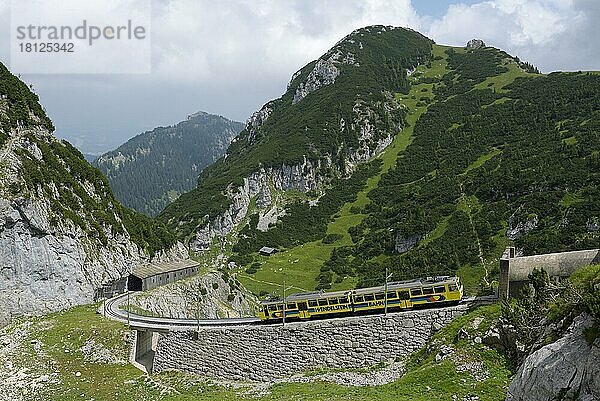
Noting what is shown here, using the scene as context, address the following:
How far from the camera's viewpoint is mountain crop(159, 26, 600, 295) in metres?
106

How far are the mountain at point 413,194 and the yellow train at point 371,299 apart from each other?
47.1 meters

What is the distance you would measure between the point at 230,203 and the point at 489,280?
293 feet

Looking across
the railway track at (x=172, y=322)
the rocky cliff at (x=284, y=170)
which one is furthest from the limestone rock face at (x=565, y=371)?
the rocky cliff at (x=284, y=170)

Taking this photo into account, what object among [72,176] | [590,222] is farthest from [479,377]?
[590,222]

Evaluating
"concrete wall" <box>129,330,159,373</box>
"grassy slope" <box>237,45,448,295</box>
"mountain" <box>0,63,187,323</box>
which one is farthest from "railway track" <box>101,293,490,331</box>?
"grassy slope" <box>237,45,448,295</box>

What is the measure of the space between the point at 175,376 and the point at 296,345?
10087 millimetres

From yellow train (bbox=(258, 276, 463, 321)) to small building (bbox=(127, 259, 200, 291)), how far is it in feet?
96.0

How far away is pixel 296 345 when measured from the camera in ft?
129

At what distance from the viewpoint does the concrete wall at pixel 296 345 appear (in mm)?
36438

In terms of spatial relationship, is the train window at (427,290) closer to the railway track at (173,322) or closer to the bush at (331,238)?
the railway track at (173,322)

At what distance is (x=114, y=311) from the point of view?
53.8 m

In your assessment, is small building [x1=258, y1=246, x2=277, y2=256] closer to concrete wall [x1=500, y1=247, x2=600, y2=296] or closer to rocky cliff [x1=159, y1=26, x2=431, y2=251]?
rocky cliff [x1=159, y1=26, x2=431, y2=251]

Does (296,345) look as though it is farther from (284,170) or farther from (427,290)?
(284,170)

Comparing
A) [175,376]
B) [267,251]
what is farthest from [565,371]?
[267,251]
